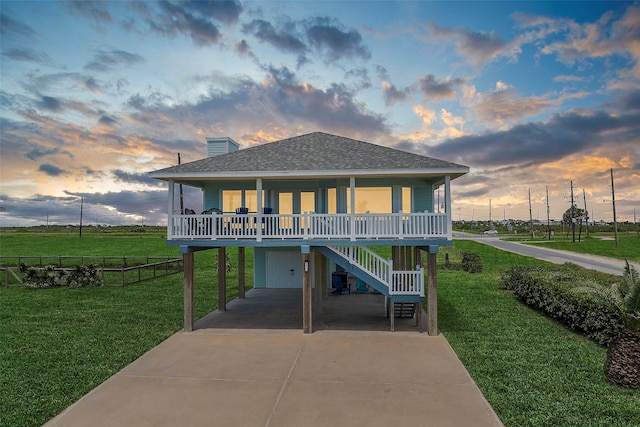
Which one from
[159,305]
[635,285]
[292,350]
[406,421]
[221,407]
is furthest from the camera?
[159,305]

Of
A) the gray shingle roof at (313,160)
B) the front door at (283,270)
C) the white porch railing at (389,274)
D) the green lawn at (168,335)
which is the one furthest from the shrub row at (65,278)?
the white porch railing at (389,274)

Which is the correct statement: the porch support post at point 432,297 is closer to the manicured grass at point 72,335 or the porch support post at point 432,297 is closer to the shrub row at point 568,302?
the shrub row at point 568,302

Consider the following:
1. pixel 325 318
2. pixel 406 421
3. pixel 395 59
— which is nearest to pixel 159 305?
pixel 325 318

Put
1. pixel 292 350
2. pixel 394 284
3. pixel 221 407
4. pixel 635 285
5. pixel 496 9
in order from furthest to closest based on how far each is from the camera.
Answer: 1. pixel 496 9
2. pixel 394 284
3. pixel 292 350
4. pixel 635 285
5. pixel 221 407

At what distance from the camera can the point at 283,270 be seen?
80.1ft

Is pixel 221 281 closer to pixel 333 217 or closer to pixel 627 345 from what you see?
pixel 333 217

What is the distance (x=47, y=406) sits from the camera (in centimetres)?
826

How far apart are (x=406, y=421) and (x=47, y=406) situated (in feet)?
24.3

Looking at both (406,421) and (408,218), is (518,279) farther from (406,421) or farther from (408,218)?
(406,421)

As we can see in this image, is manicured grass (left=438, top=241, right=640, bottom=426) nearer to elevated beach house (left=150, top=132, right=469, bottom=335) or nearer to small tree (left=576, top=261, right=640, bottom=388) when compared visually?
small tree (left=576, top=261, right=640, bottom=388)

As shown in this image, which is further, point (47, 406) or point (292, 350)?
point (292, 350)

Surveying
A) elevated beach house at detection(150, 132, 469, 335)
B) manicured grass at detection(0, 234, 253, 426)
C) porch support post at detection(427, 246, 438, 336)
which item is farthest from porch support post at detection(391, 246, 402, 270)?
manicured grass at detection(0, 234, 253, 426)

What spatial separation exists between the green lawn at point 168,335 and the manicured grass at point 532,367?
0.9 inches

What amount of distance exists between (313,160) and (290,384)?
7.93 meters
